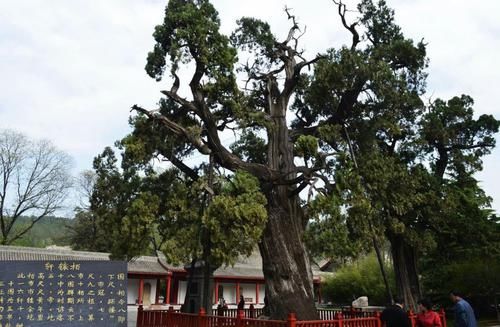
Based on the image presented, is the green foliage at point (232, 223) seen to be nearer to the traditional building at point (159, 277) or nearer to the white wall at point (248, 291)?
the traditional building at point (159, 277)

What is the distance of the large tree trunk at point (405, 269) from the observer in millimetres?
17797

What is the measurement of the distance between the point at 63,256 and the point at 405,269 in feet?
65.6

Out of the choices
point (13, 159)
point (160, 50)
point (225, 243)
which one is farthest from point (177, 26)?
point (13, 159)

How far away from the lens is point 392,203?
14.6 m

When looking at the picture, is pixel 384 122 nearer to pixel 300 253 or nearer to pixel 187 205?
pixel 300 253

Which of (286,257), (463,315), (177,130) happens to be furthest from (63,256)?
(463,315)

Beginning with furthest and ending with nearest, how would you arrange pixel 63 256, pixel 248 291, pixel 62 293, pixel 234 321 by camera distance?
pixel 248 291, pixel 63 256, pixel 234 321, pixel 62 293

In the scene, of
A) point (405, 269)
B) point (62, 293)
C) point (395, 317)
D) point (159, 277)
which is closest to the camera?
point (395, 317)

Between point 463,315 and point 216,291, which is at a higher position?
point 216,291

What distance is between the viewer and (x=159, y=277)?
29.8m

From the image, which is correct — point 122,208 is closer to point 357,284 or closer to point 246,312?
point 246,312

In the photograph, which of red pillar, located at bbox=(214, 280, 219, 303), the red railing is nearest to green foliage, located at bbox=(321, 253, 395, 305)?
red pillar, located at bbox=(214, 280, 219, 303)

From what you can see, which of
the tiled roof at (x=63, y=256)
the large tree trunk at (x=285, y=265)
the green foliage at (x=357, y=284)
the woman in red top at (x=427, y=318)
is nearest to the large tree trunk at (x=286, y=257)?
the large tree trunk at (x=285, y=265)

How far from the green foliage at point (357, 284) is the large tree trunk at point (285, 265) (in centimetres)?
1952
